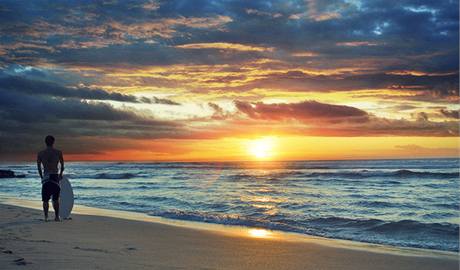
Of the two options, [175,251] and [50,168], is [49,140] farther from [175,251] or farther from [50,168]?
[175,251]

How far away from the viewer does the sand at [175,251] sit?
18.3 feet

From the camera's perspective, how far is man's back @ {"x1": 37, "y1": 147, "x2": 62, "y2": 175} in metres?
10.3

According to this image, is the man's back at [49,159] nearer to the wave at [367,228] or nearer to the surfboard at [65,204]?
the surfboard at [65,204]

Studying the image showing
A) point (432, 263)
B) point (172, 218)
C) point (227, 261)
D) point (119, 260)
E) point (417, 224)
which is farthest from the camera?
point (172, 218)

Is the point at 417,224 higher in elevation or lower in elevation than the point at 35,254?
lower

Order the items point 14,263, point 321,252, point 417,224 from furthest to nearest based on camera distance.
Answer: point 417,224 < point 321,252 < point 14,263

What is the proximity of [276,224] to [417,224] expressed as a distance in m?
3.67

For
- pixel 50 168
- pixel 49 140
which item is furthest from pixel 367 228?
pixel 49 140

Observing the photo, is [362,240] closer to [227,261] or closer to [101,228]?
[227,261]

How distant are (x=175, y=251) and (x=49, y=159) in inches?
196

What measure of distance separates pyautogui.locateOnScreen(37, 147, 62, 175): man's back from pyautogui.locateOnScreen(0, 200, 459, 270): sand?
47.7 inches

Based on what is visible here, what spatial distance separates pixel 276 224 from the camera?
39.2 feet

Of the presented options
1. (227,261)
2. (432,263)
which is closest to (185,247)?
(227,261)

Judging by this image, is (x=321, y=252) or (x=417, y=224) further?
(x=417, y=224)
